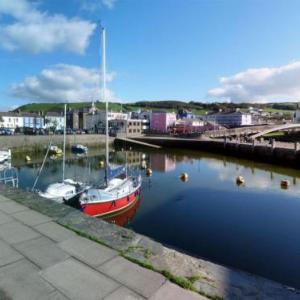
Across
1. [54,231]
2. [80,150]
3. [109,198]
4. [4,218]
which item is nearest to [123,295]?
[54,231]

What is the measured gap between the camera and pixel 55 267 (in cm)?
338

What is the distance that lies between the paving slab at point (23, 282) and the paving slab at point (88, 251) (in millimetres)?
554

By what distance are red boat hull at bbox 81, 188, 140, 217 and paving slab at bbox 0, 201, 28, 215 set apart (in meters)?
8.97

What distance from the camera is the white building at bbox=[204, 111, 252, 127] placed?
413 feet

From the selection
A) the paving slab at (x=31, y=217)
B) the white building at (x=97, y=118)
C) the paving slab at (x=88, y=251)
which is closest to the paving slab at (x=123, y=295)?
the paving slab at (x=88, y=251)

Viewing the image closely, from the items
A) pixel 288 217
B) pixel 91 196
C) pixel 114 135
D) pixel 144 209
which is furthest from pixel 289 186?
pixel 114 135

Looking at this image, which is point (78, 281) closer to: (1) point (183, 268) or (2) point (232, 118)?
(1) point (183, 268)

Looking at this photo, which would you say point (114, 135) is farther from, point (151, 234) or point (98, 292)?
point (98, 292)

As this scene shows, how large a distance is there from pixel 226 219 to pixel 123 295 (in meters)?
14.6

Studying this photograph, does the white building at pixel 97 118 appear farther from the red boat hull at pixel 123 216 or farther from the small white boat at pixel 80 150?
the red boat hull at pixel 123 216

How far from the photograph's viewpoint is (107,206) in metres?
16.0

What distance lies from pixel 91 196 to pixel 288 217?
478 inches

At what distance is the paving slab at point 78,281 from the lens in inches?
114

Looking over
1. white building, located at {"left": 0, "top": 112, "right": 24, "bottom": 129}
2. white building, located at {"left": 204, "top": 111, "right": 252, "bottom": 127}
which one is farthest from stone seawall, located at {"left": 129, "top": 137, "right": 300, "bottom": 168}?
white building, located at {"left": 204, "top": 111, "right": 252, "bottom": 127}
